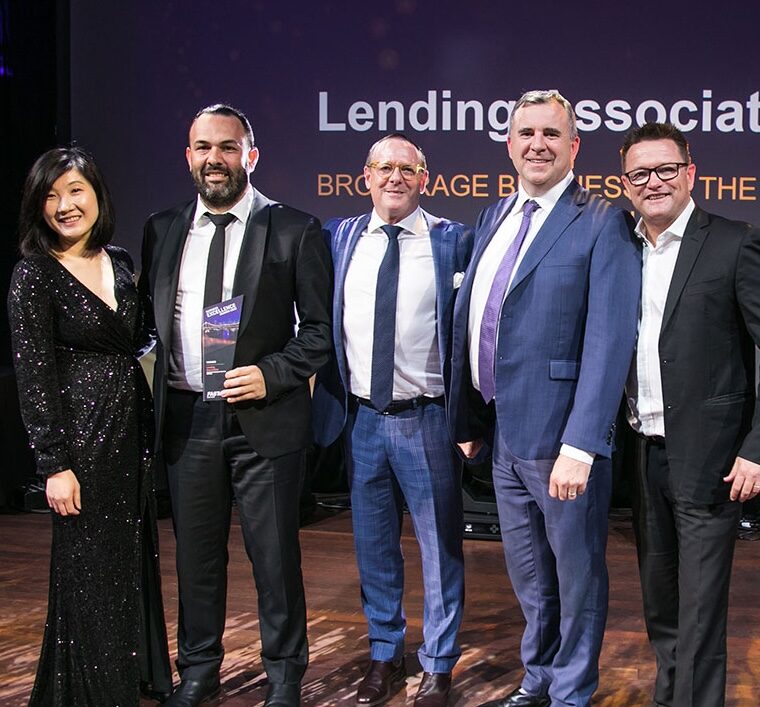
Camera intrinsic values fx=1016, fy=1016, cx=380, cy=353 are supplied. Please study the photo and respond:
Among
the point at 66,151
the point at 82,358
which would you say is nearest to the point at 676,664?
the point at 82,358

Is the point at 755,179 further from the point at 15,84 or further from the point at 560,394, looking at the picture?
the point at 15,84

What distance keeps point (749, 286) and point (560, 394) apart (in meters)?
0.54

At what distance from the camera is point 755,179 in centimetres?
518

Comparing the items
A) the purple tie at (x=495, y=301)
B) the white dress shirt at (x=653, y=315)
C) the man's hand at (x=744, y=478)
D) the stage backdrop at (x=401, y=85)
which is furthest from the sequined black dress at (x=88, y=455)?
the stage backdrop at (x=401, y=85)

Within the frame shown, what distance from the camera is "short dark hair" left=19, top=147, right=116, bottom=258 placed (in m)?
2.62

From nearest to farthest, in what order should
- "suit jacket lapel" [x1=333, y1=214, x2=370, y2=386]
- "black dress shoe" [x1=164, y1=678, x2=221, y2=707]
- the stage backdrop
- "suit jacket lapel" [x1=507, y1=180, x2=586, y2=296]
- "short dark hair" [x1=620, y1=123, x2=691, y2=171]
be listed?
1. "short dark hair" [x1=620, y1=123, x2=691, y2=171]
2. "suit jacket lapel" [x1=507, y1=180, x2=586, y2=296]
3. "black dress shoe" [x1=164, y1=678, x2=221, y2=707]
4. "suit jacket lapel" [x1=333, y1=214, x2=370, y2=386]
5. the stage backdrop

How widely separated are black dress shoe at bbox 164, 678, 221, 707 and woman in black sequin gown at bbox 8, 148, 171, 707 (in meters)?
0.17

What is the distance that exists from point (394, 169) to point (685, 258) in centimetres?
91

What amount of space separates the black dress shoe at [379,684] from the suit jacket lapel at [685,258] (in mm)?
1358

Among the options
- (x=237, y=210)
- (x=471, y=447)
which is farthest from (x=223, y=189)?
(x=471, y=447)

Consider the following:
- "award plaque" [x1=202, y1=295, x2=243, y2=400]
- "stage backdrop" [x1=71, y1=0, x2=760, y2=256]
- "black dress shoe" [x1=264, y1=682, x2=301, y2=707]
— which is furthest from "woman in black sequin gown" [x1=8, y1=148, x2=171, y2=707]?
"stage backdrop" [x1=71, y1=0, x2=760, y2=256]

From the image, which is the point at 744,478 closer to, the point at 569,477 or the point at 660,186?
the point at 569,477

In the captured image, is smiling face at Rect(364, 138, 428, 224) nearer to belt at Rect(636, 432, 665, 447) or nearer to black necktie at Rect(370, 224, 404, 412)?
black necktie at Rect(370, 224, 404, 412)

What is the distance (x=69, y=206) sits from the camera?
2629mm
